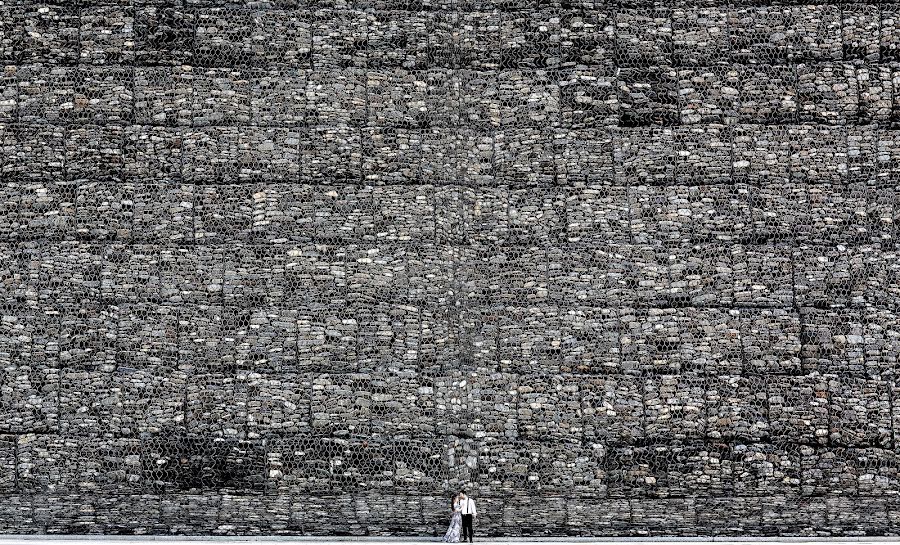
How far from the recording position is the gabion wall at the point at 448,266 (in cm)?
1571

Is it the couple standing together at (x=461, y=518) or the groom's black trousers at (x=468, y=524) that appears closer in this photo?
the couple standing together at (x=461, y=518)

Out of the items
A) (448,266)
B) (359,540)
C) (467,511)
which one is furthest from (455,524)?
(448,266)

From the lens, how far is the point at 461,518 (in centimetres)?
1499

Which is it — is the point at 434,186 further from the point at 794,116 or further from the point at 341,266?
the point at 794,116

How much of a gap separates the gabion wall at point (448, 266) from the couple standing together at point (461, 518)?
69 centimetres

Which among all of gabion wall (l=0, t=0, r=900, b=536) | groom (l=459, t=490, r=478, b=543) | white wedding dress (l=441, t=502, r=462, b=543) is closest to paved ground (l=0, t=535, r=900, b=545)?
gabion wall (l=0, t=0, r=900, b=536)

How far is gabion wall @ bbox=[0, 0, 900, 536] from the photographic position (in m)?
15.7

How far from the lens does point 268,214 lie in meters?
16.2

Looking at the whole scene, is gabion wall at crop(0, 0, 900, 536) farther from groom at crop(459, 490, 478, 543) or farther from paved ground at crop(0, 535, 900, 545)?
groom at crop(459, 490, 478, 543)

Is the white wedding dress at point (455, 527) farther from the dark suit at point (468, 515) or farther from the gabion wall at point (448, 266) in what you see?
the gabion wall at point (448, 266)

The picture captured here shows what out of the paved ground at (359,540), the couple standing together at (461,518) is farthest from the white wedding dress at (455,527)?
the paved ground at (359,540)

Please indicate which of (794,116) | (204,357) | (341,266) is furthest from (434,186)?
(794,116)

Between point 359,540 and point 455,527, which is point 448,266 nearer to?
point 455,527

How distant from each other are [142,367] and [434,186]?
5.92m
